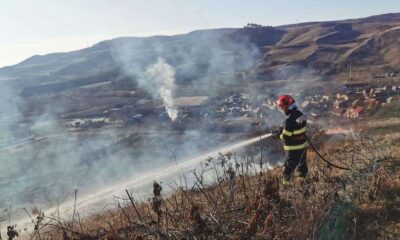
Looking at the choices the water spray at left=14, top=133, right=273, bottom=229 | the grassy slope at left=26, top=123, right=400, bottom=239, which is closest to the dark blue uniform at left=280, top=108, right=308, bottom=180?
the grassy slope at left=26, top=123, right=400, bottom=239

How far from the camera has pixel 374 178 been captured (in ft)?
13.5

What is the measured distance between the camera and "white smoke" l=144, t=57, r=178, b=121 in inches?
1294

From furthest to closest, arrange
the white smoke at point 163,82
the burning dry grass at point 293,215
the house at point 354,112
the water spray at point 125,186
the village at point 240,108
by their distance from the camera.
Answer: the white smoke at point 163,82 < the village at point 240,108 < the house at point 354,112 < the water spray at point 125,186 < the burning dry grass at point 293,215

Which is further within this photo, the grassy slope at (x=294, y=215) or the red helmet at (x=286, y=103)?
the red helmet at (x=286, y=103)

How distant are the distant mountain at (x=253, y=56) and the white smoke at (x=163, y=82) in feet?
4.41

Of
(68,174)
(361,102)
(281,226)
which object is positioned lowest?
(68,174)

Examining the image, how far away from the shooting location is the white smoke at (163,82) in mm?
32856

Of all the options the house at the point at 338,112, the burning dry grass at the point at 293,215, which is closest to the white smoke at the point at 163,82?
the house at the point at 338,112

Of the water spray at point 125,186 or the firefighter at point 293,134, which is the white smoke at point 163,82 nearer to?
the water spray at point 125,186

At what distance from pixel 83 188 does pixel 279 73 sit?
3033cm

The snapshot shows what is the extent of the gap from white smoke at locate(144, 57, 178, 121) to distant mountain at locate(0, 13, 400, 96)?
4.41ft

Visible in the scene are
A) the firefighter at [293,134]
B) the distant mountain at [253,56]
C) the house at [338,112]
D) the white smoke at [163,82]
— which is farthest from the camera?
the distant mountain at [253,56]

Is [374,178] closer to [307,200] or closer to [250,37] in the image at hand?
[307,200]

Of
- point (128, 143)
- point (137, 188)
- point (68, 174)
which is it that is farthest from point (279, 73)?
point (137, 188)
